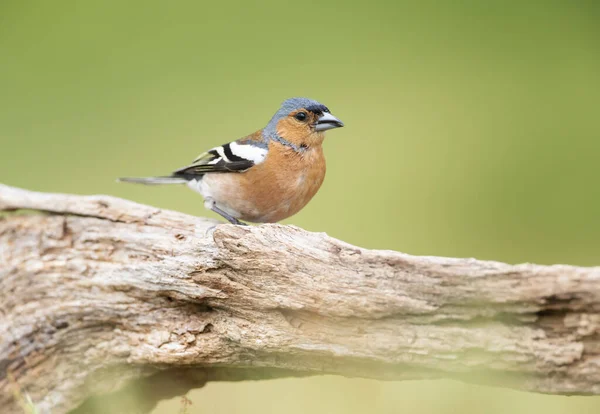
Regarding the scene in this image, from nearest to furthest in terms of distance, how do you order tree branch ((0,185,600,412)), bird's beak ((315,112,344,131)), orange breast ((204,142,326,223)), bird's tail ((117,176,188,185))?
tree branch ((0,185,600,412))
orange breast ((204,142,326,223))
bird's beak ((315,112,344,131))
bird's tail ((117,176,188,185))

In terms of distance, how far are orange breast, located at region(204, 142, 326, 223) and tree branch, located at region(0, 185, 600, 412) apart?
0.23 m

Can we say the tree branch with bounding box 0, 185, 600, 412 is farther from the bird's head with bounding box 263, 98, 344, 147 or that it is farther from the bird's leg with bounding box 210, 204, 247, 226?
the bird's head with bounding box 263, 98, 344, 147

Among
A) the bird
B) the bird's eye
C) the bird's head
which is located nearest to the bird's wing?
the bird

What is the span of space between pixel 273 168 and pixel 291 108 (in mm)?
400

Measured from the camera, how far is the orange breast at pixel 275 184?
A: 3367 millimetres

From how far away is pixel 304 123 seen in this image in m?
3.53

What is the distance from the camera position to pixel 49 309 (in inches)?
123

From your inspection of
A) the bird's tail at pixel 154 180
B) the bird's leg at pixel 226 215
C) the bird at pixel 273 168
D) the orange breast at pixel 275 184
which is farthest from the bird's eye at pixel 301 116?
the bird's tail at pixel 154 180

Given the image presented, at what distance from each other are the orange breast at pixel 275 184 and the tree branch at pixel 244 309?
23 centimetres

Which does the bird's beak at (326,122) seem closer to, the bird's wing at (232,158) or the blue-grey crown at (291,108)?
the blue-grey crown at (291,108)

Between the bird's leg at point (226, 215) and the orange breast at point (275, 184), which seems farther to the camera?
the bird's leg at point (226, 215)

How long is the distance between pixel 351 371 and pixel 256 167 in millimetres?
1273

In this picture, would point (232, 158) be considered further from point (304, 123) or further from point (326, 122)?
point (326, 122)

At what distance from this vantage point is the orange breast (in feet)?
11.0
